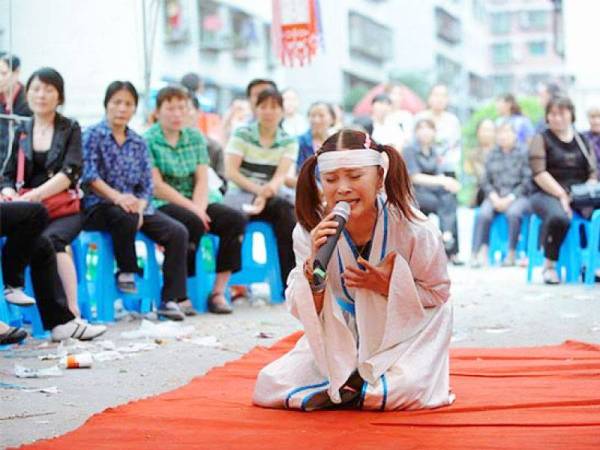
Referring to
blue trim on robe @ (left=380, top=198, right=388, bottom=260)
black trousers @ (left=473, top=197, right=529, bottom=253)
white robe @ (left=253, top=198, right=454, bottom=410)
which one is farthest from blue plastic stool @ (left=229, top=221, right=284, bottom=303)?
blue trim on robe @ (left=380, top=198, right=388, bottom=260)

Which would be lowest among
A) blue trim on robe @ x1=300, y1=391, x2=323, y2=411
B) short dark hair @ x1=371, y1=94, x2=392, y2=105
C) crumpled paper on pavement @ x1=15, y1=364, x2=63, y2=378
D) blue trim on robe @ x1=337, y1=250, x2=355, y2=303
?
crumpled paper on pavement @ x1=15, y1=364, x2=63, y2=378

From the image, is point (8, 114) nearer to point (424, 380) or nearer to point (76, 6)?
point (76, 6)

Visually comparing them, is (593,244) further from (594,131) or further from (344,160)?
(344,160)

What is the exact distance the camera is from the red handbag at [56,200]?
6574 mm

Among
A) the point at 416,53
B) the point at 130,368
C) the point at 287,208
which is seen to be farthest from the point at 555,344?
the point at 416,53

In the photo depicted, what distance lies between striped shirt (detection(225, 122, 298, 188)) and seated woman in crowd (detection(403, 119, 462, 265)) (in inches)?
110

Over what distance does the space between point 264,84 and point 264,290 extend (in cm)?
151

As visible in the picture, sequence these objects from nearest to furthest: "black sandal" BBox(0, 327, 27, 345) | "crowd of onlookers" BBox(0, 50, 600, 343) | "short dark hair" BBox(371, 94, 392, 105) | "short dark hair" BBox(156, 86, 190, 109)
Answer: "black sandal" BBox(0, 327, 27, 345)
"crowd of onlookers" BBox(0, 50, 600, 343)
"short dark hair" BBox(156, 86, 190, 109)
"short dark hair" BBox(371, 94, 392, 105)

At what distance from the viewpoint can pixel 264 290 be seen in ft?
30.6

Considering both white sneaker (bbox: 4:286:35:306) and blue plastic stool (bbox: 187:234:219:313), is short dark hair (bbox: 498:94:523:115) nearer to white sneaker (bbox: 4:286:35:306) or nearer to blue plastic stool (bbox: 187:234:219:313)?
blue plastic stool (bbox: 187:234:219:313)

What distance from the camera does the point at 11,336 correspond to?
5594mm

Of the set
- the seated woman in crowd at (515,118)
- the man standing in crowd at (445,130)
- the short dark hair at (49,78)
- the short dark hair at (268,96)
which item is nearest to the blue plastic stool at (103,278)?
the short dark hair at (49,78)

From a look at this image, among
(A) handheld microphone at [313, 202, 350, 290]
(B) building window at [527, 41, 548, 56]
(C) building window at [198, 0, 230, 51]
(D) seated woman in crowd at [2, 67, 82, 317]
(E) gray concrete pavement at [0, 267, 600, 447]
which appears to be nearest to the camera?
(A) handheld microphone at [313, 202, 350, 290]

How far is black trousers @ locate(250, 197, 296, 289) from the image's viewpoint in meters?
8.18
